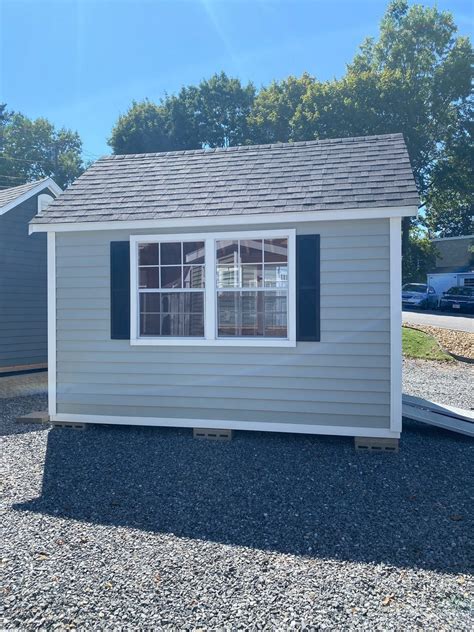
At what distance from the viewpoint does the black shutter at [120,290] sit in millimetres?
5895

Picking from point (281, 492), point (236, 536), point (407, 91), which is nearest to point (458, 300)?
point (407, 91)

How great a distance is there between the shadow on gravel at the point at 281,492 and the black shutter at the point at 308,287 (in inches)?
52.9

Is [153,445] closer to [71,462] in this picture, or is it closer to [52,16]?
[71,462]

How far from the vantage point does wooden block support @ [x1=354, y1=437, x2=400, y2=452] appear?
5.27m

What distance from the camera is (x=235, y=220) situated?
18.1 ft

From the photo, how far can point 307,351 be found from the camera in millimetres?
5457

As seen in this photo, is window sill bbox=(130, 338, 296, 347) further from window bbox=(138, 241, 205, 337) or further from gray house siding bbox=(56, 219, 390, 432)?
window bbox=(138, 241, 205, 337)

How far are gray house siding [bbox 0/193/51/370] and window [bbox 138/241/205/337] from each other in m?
5.35

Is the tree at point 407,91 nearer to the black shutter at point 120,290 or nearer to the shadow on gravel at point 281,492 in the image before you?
the black shutter at point 120,290

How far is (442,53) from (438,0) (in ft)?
11.4

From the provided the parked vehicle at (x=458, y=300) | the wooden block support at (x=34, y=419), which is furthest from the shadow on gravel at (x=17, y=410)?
the parked vehicle at (x=458, y=300)

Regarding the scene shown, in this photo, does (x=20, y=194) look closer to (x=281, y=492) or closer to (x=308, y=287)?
(x=308, y=287)

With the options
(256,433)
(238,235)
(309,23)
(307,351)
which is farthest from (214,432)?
(309,23)

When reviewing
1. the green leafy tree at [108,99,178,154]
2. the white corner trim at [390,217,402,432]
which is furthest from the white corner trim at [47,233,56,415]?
the green leafy tree at [108,99,178,154]
